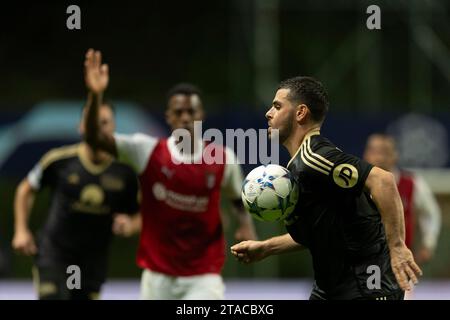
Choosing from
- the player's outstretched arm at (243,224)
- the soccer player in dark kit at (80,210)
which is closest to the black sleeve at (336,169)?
the player's outstretched arm at (243,224)

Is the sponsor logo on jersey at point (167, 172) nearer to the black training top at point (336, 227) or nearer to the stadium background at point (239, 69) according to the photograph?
the black training top at point (336, 227)

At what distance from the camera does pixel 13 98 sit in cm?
1919

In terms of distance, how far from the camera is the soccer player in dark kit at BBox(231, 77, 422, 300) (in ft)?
17.1

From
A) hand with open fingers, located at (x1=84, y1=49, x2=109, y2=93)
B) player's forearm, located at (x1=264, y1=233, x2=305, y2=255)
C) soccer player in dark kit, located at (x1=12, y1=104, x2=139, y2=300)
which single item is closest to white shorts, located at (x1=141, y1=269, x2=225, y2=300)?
soccer player in dark kit, located at (x1=12, y1=104, x2=139, y2=300)

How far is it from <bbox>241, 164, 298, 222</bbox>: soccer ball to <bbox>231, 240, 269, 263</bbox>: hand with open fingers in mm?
172

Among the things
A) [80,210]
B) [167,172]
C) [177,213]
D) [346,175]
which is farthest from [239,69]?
[346,175]

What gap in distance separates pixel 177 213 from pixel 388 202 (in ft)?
8.72

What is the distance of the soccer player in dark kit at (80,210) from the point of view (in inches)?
325

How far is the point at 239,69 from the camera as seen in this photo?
16312mm

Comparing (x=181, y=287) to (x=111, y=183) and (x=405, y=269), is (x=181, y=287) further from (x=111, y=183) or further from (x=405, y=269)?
(x=405, y=269)

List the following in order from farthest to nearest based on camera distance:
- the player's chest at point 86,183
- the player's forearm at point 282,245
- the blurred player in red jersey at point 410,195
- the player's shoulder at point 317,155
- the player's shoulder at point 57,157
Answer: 1. the blurred player in red jersey at point 410,195
2. the player's shoulder at point 57,157
3. the player's chest at point 86,183
4. the player's forearm at point 282,245
5. the player's shoulder at point 317,155

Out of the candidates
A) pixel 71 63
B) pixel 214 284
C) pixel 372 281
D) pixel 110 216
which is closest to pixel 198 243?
pixel 214 284

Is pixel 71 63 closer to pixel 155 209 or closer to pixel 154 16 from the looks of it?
pixel 154 16
